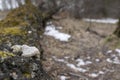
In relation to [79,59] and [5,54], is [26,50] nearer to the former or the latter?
[5,54]

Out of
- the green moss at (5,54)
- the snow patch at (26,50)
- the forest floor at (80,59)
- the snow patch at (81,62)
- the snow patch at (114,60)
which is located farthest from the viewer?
the snow patch at (114,60)

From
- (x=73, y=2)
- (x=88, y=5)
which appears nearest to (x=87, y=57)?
(x=73, y=2)

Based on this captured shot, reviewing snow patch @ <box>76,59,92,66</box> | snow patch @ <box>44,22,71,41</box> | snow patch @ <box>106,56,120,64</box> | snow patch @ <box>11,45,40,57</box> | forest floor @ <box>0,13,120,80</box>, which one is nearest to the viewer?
snow patch @ <box>11,45,40,57</box>

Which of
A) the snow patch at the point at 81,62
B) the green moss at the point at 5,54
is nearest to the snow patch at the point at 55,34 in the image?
the snow patch at the point at 81,62

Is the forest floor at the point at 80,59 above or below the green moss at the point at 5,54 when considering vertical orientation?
above

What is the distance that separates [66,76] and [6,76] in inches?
141

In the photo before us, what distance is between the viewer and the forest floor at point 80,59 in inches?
343

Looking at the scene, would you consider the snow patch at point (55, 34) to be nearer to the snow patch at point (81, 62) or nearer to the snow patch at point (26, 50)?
the snow patch at point (81, 62)

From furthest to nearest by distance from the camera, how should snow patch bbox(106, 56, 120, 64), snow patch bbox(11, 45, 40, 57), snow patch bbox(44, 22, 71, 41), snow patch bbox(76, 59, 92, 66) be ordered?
snow patch bbox(44, 22, 71, 41)
snow patch bbox(106, 56, 120, 64)
snow patch bbox(76, 59, 92, 66)
snow patch bbox(11, 45, 40, 57)

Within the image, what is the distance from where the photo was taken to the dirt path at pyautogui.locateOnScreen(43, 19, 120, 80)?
873cm

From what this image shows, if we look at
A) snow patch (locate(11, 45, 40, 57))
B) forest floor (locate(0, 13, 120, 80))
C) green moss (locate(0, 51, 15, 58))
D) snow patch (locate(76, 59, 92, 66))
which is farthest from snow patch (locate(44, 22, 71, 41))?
green moss (locate(0, 51, 15, 58))

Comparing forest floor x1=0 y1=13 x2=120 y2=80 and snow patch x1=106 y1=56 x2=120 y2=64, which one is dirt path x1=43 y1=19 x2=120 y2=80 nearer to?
forest floor x1=0 y1=13 x2=120 y2=80

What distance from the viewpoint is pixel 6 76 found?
16.3ft

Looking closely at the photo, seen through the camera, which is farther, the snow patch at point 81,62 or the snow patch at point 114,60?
the snow patch at point 114,60
